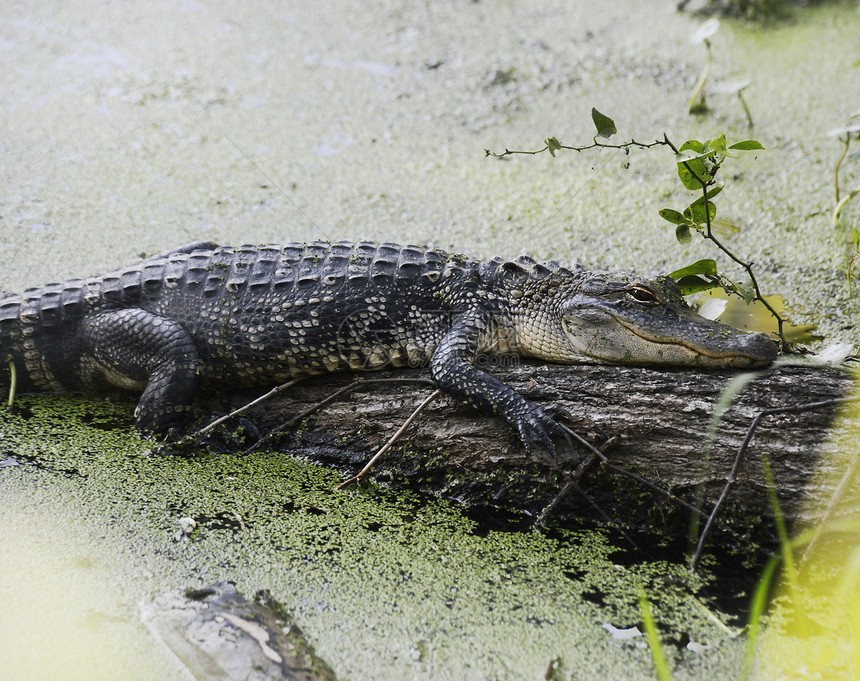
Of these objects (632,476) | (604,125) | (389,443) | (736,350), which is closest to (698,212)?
(604,125)

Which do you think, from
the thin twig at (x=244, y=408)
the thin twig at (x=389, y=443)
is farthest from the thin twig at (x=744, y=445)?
the thin twig at (x=244, y=408)

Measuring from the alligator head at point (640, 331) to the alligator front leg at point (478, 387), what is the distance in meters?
0.28

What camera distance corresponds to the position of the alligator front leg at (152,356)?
8.91 feet

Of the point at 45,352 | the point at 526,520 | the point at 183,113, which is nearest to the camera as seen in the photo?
the point at 526,520

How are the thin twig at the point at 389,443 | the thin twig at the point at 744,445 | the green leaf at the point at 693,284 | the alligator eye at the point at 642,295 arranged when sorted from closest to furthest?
the thin twig at the point at 744,445 → the thin twig at the point at 389,443 → the alligator eye at the point at 642,295 → the green leaf at the point at 693,284

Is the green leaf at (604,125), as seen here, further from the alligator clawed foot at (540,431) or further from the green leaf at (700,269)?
the alligator clawed foot at (540,431)

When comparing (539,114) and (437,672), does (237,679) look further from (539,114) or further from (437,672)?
(539,114)

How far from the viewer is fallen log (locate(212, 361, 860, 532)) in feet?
7.24

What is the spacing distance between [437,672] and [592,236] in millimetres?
2887

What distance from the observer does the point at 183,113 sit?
5.11 meters

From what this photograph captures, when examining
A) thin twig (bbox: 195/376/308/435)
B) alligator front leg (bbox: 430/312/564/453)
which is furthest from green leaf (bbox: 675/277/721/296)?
thin twig (bbox: 195/376/308/435)

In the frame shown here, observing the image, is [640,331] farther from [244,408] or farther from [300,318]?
[244,408]

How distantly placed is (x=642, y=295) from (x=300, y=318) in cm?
134

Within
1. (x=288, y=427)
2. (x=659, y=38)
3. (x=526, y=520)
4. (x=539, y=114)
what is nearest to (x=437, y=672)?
(x=526, y=520)
